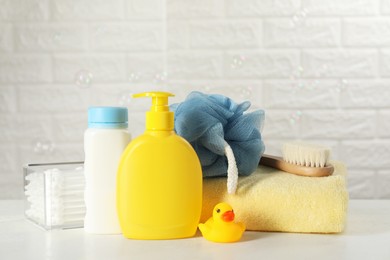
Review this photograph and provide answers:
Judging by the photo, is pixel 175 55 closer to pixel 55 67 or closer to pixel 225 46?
pixel 225 46

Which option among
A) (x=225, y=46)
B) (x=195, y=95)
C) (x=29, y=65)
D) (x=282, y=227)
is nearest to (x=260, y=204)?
(x=282, y=227)

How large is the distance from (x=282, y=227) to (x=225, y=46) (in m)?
0.99

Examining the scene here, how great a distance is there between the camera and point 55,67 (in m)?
1.62

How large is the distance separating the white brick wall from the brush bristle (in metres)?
0.85

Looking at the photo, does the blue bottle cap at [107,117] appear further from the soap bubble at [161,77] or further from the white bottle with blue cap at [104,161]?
the soap bubble at [161,77]

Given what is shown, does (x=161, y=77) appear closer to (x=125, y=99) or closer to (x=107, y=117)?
(x=125, y=99)

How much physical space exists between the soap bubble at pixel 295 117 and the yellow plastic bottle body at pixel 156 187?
997 mm

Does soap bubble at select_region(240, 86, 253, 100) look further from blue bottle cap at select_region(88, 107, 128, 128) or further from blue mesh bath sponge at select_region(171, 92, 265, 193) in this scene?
blue bottle cap at select_region(88, 107, 128, 128)

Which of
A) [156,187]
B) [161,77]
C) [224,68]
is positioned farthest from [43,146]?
[156,187]

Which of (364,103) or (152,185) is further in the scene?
(364,103)

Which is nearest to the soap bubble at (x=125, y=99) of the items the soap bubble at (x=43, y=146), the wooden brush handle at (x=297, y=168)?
the soap bubble at (x=43, y=146)

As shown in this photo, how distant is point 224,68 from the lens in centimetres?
162

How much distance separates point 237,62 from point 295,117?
225 mm

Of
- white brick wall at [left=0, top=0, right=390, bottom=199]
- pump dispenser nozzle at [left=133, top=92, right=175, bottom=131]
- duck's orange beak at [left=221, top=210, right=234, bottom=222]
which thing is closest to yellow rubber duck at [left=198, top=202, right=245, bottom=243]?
duck's orange beak at [left=221, top=210, right=234, bottom=222]
